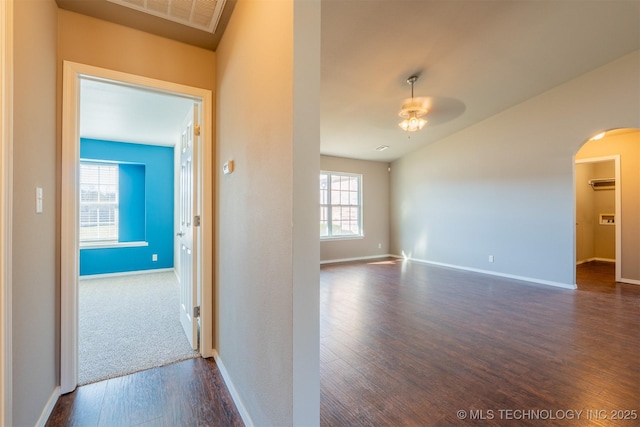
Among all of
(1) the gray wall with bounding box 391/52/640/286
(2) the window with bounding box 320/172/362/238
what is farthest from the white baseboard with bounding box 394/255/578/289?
(2) the window with bounding box 320/172/362/238

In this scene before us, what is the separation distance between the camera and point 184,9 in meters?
1.78

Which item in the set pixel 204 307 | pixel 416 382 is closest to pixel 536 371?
pixel 416 382

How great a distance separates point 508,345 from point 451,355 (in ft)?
2.02

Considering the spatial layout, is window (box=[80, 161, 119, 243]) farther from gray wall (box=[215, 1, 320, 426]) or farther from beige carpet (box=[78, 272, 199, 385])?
gray wall (box=[215, 1, 320, 426])

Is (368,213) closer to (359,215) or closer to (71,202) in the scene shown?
(359,215)

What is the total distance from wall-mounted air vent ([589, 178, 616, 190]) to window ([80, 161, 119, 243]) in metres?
10.5

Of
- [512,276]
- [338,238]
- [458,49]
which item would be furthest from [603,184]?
[338,238]

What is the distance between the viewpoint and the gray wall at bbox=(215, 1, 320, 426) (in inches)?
41.2

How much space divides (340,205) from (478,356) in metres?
4.83

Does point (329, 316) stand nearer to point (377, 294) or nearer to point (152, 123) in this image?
point (377, 294)

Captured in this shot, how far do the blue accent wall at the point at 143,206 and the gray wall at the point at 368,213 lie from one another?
10.9 feet

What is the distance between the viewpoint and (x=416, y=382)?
1.90m

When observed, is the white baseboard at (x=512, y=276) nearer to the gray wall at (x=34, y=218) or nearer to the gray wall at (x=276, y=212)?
the gray wall at (x=276, y=212)

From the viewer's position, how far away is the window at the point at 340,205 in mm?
6586
